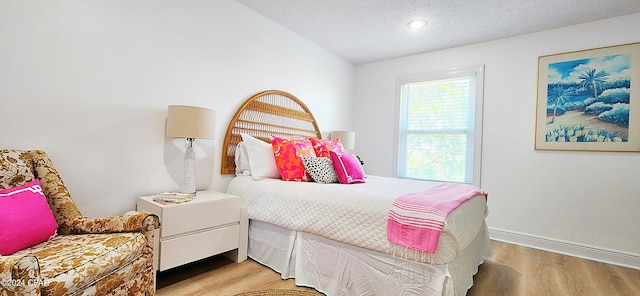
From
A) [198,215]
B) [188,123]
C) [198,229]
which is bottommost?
[198,229]

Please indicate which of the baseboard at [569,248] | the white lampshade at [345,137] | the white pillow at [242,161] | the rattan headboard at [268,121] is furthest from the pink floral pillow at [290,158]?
the baseboard at [569,248]

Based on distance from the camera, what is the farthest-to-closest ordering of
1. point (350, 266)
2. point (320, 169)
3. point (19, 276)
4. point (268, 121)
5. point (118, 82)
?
point (268, 121)
point (320, 169)
point (118, 82)
point (350, 266)
point (19, 276)

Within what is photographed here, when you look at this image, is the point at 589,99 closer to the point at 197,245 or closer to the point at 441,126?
the point at 441,126

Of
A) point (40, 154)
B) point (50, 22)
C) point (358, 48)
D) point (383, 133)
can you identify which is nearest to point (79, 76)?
point (50, 22)

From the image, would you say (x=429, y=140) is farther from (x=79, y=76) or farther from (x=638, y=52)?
(x=79, y=76)

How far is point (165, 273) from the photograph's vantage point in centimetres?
212

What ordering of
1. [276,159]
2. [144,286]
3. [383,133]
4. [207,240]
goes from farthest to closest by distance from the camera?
[383,133]
[276,159]
[207,240]
[144,286]

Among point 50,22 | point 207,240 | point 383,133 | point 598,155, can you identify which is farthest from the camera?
point 383,133

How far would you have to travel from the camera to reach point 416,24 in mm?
3010

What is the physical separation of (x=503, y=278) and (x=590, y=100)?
207 centimetres

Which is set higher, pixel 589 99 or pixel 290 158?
pixel 589 99

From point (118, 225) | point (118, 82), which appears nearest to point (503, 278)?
point (118, 225)

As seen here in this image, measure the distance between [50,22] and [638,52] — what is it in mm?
4705

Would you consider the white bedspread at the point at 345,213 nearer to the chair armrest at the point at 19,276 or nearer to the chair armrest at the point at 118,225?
the chair armrest at the point at 118,225
